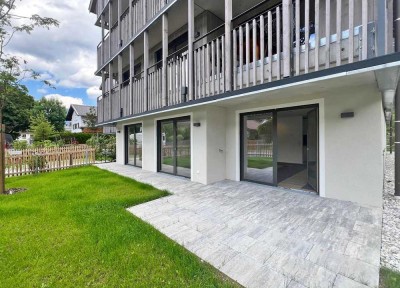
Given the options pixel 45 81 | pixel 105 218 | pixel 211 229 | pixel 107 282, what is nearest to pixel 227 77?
pixel 211 229

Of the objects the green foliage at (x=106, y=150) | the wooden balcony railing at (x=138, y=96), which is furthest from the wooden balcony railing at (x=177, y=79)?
the green foliage at (x=106, y=150)

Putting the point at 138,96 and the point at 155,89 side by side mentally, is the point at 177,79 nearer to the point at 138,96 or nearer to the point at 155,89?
the point at 155,89

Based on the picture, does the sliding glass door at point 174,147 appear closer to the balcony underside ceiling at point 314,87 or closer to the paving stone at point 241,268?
the balcony underside ceiling at point 314,87

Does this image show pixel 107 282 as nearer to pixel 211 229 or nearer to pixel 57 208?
pixel 211 229

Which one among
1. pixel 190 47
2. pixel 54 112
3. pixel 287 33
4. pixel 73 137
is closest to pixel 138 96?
pixel 190 47

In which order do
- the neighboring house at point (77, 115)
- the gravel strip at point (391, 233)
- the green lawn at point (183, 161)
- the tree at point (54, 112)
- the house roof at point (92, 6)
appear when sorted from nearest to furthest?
the gravel strip at point (391, 233) → the green lawn at point (183, 161) → the house roof at point (92, 6) → the neighboring house at point (77, 115) → the tree at point (54, 112)

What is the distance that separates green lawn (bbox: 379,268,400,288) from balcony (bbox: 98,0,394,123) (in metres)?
2.81

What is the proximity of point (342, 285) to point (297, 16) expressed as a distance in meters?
4.03

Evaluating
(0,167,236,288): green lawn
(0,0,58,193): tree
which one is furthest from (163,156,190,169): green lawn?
(0,0,58,193): tree

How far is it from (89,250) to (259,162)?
516 cm

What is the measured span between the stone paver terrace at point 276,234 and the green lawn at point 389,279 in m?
0.06

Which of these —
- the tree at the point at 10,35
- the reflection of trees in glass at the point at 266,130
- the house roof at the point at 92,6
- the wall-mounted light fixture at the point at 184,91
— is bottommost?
the reflection of trees in glass at the point at 266,130

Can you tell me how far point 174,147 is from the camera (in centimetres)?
845

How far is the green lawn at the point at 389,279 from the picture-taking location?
2.22m
